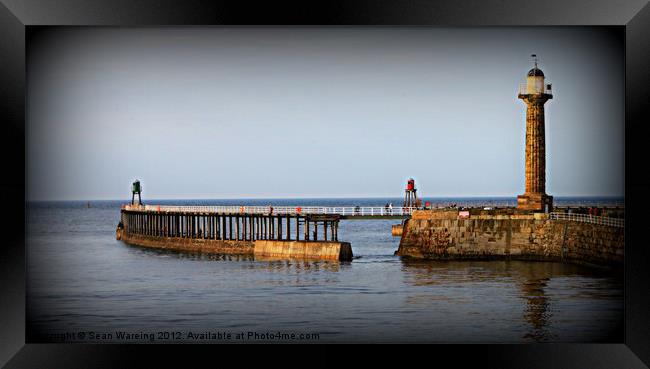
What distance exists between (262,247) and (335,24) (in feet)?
122

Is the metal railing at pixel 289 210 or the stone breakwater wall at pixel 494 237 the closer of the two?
the stone breakwater wall at pixel 494 237

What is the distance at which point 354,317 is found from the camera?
34.6m

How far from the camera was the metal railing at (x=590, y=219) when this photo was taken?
40.4 m

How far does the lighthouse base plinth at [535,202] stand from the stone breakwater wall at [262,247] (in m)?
9.52

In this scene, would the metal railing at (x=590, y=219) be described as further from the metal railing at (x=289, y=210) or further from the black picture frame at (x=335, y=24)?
the black picture frame at (x=335, y=24)

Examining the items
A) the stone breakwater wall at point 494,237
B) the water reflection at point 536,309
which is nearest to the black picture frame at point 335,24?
the water reflection at point 536,309

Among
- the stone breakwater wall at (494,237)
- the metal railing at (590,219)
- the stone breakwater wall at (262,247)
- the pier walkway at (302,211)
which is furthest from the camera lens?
the pier walkway at (302,211)

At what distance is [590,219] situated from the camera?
148 feet

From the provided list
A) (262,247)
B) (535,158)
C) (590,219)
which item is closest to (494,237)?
(535,158)

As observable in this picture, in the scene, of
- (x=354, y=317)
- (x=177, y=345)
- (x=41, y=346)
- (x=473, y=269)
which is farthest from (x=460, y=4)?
(x=473, y=269)

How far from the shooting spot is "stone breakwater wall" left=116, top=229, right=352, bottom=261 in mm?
54000

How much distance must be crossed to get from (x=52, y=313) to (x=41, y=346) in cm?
1290

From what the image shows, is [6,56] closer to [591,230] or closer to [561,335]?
[561,335]

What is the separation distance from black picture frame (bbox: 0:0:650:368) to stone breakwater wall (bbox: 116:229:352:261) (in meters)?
30.6
